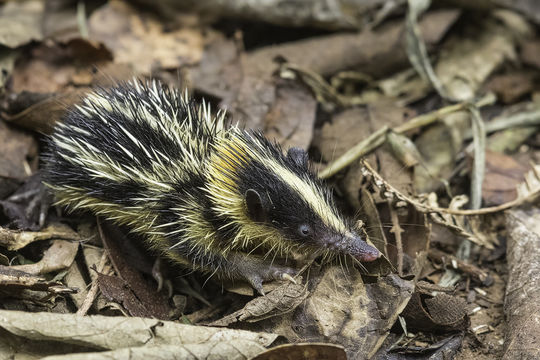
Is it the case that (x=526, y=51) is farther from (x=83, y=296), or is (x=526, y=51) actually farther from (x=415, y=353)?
(x=83, y=296)

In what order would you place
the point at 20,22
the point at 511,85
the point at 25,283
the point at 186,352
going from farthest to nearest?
1. the point at 511,85
2. the point at 20,22
3. the point at 25,283
4. the point at 186,352

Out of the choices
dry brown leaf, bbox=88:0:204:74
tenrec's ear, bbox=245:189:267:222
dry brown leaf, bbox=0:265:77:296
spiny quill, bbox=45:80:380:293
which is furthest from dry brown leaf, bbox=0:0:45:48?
tenrec's ear, bbox=245:189:267:222

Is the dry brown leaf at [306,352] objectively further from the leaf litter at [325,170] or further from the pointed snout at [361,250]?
the pointed snout at [361,250]

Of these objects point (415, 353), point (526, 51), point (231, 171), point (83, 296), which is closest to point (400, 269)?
point (415, 353)

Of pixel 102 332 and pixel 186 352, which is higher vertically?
pixel 102 332

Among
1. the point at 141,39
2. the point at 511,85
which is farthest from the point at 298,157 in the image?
the point at 511,85

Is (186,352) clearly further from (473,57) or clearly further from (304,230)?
(473,57)

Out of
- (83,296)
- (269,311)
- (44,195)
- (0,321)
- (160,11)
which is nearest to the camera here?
(0,321)
